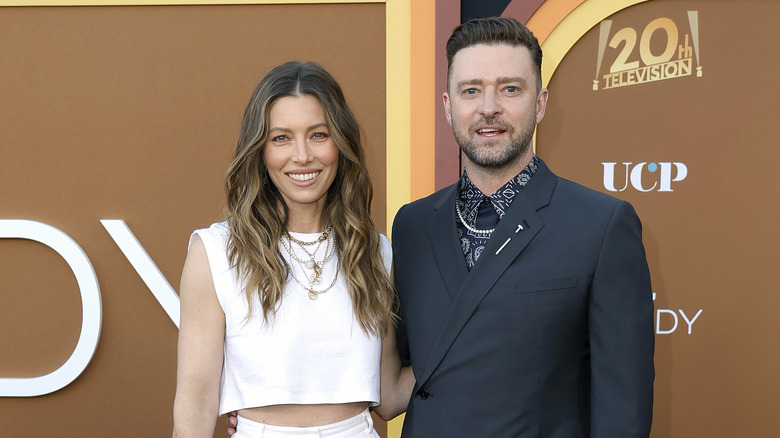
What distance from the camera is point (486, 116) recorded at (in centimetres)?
184

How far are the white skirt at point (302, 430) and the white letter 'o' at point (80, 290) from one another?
1717 mm

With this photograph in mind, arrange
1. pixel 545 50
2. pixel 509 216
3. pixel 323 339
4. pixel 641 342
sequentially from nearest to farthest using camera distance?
pixel 641 342, pixel 509 216, pixel 323 339, pixel 545 50

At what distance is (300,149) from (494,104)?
54 centimetres

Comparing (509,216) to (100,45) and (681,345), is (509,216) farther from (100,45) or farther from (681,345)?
(100,45)

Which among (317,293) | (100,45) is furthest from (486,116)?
(100,45)

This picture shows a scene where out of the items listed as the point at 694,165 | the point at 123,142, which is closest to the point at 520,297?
the point at 694,165

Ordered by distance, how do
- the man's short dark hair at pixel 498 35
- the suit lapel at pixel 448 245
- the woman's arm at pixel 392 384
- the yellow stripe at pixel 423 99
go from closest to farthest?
the suit lapel at pixel 448 245 < the man's short dark hair at pixel 498 35 < the woman's arm at pixel 392 384 < the yellow stripe at pixel 423 99

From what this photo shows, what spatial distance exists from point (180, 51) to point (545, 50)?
1.75 meters

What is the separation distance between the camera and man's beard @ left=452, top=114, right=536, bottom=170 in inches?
71.5

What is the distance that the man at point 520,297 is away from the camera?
1.66m

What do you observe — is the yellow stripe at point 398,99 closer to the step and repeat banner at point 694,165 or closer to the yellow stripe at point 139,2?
the yellow stripe at point 139,2

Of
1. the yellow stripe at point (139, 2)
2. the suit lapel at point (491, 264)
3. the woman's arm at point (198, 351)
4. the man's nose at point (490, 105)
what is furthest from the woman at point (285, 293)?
the yellow stripe at point (139, 2)

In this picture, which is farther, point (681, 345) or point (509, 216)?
point (681, 345)

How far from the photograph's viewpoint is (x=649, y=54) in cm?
332
